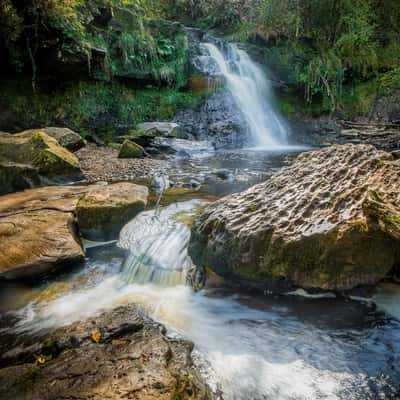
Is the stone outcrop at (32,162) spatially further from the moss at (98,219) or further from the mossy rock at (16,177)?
the moss at (98,219)

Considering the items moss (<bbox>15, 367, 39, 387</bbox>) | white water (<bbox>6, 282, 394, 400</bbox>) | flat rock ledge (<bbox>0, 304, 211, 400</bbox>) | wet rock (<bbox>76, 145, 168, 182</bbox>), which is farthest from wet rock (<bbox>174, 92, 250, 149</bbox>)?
moss (<bbox>15, 367, 39, 387</bbox>)

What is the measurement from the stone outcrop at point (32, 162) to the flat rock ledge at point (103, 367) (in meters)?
3.75

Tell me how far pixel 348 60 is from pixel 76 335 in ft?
49.2

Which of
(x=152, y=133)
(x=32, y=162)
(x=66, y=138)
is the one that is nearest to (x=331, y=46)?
(x=152, y=133)

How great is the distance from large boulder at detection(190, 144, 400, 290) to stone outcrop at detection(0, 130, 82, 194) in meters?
3.80

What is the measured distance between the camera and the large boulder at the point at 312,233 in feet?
7.70

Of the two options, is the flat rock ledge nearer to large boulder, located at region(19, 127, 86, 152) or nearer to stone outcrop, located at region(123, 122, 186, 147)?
large boulder, located at region(19, 127, 86, 152)

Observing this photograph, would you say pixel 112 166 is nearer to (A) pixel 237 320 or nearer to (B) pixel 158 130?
(B) pixel 158 130

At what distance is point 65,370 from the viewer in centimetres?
156

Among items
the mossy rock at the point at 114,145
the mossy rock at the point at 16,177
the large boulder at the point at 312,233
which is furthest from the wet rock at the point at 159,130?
the large boulder at the point at 312,233

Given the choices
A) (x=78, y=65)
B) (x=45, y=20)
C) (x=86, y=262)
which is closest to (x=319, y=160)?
(x=86, y=262)

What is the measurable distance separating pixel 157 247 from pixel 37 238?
4.26 ft

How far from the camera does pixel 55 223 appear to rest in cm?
339

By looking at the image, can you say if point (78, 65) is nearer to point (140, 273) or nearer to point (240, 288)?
point (140, 273)
